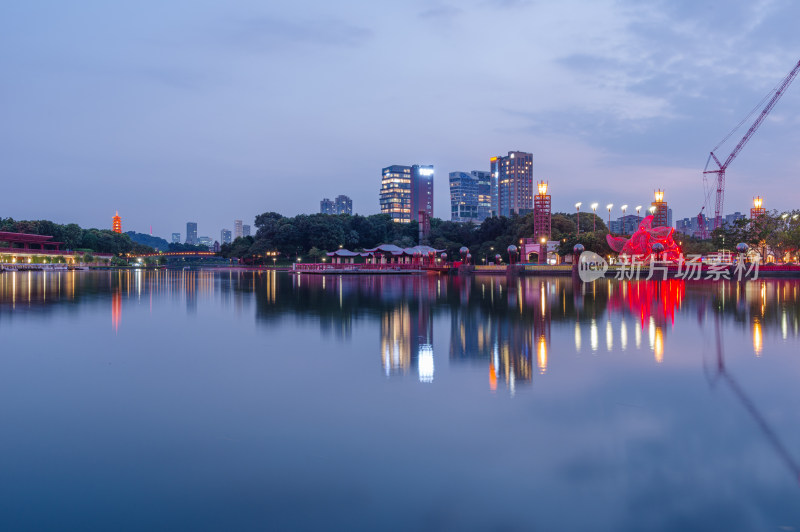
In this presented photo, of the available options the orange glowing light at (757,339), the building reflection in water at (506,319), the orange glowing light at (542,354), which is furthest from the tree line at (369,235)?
the orange glowing light at (542,354)

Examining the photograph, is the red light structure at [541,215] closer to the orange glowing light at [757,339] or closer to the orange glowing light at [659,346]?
the orange glowing light at [757,339]

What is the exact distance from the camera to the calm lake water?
15.8 feet

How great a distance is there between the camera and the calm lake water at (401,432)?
4820mm

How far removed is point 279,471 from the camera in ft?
18.1

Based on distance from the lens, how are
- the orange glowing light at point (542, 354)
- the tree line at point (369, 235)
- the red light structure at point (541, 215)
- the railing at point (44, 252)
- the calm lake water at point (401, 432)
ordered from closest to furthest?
1. the calm lake water at point (401, 432)
2. the orange glowing light at point (542, 354)
3. the red light structure at point (541, 215)
4. the tree line at point (369, 235)
5. the railing at point (44, 252)

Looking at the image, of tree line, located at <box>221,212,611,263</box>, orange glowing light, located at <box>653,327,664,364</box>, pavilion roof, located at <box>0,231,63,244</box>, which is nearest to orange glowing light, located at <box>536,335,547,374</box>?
orange glowing light, located at <box>653,327,664,364</box>

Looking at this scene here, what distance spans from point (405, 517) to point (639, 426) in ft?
12.0

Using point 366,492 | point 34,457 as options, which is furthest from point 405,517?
point 34,457

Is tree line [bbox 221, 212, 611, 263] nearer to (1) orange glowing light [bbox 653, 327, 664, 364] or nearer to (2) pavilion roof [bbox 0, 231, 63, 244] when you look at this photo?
(2) pavilion roof [bbox 0, 231, 63, 244]

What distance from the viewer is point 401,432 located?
6.65m

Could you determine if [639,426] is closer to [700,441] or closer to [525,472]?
[700,441]

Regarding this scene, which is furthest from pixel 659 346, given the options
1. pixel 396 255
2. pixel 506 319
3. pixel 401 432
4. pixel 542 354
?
pixel 396 255

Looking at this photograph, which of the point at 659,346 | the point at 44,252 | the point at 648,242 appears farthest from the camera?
the point at 44,252

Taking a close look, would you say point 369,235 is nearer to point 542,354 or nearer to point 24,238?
point 24,238
